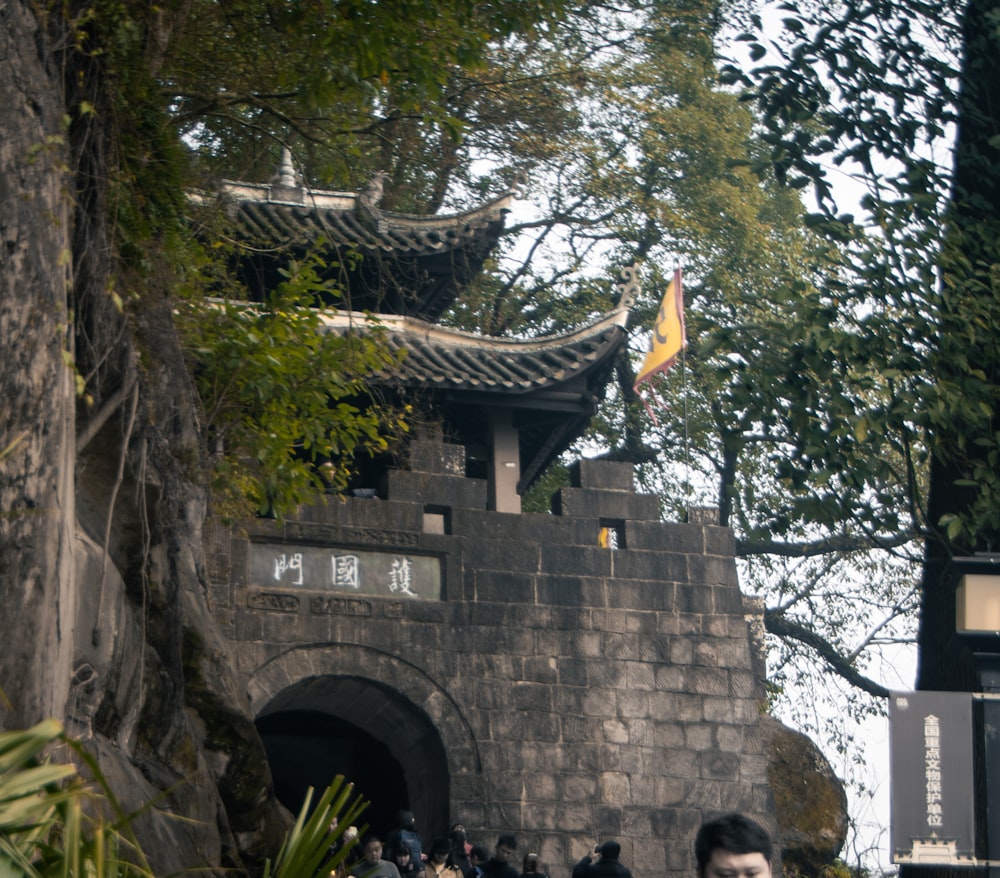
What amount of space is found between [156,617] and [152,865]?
185 centimetres

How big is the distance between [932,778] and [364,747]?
11.0 meters

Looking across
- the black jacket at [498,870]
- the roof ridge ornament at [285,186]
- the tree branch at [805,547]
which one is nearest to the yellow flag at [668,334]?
the roof ridge ornament at [285,186]

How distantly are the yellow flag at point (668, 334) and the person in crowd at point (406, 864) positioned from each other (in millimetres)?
7271

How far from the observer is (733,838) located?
3596 millimetres

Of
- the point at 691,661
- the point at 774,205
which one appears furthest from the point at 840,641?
the point at 691,661

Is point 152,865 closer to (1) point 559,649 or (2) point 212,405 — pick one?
(2) point 212,405

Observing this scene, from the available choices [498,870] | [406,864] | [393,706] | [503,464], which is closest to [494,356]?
[503,464]

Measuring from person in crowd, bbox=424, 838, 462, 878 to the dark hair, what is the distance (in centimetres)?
798

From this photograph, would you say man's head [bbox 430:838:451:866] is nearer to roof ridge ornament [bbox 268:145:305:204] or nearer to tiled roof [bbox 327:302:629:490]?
tiled roof [bbox 327:302:629:490]

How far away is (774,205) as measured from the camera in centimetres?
2422

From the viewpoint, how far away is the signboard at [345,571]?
13016mm

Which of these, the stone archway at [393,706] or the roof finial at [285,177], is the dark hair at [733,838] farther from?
the roof finial at [285,177]

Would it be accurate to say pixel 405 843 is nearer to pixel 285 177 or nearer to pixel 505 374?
pixel 505 374

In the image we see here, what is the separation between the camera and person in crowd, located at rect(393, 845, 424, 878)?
1077cm
